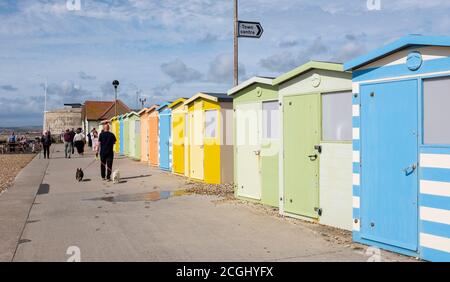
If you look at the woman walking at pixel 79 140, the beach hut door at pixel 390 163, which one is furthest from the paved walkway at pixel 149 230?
the woman walking at pixel 79 140

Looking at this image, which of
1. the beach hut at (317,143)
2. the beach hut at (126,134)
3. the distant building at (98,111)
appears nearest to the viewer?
the beach hut at (317,143)

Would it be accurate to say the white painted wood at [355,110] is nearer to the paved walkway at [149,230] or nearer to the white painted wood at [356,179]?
the white painted wood at [356,179]

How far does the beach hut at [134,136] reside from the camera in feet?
83.0

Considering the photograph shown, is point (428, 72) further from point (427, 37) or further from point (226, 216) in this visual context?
point (226, 216)

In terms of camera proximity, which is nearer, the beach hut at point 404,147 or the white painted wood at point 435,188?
the white painted wood at point 435,188

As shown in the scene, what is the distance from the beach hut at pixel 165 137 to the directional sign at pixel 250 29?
537 cm

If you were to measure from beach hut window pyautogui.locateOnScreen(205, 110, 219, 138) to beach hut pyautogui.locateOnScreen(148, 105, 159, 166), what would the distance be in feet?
20.0

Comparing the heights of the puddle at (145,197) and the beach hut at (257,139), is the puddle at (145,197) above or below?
below

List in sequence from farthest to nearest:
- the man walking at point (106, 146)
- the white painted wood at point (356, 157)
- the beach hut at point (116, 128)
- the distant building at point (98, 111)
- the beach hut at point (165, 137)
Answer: the distant building at point (98, 111), the beach hut at point (116, 128), the beach hut at point (165, 137), the man walking at point (106, 146), the white painted wood at point (356, 157)

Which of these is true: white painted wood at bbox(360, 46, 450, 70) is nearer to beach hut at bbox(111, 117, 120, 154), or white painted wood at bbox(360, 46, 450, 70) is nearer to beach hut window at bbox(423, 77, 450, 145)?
beach hut window at bbox(423, 77, 450, 145)

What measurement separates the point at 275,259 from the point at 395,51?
3.17 metres
